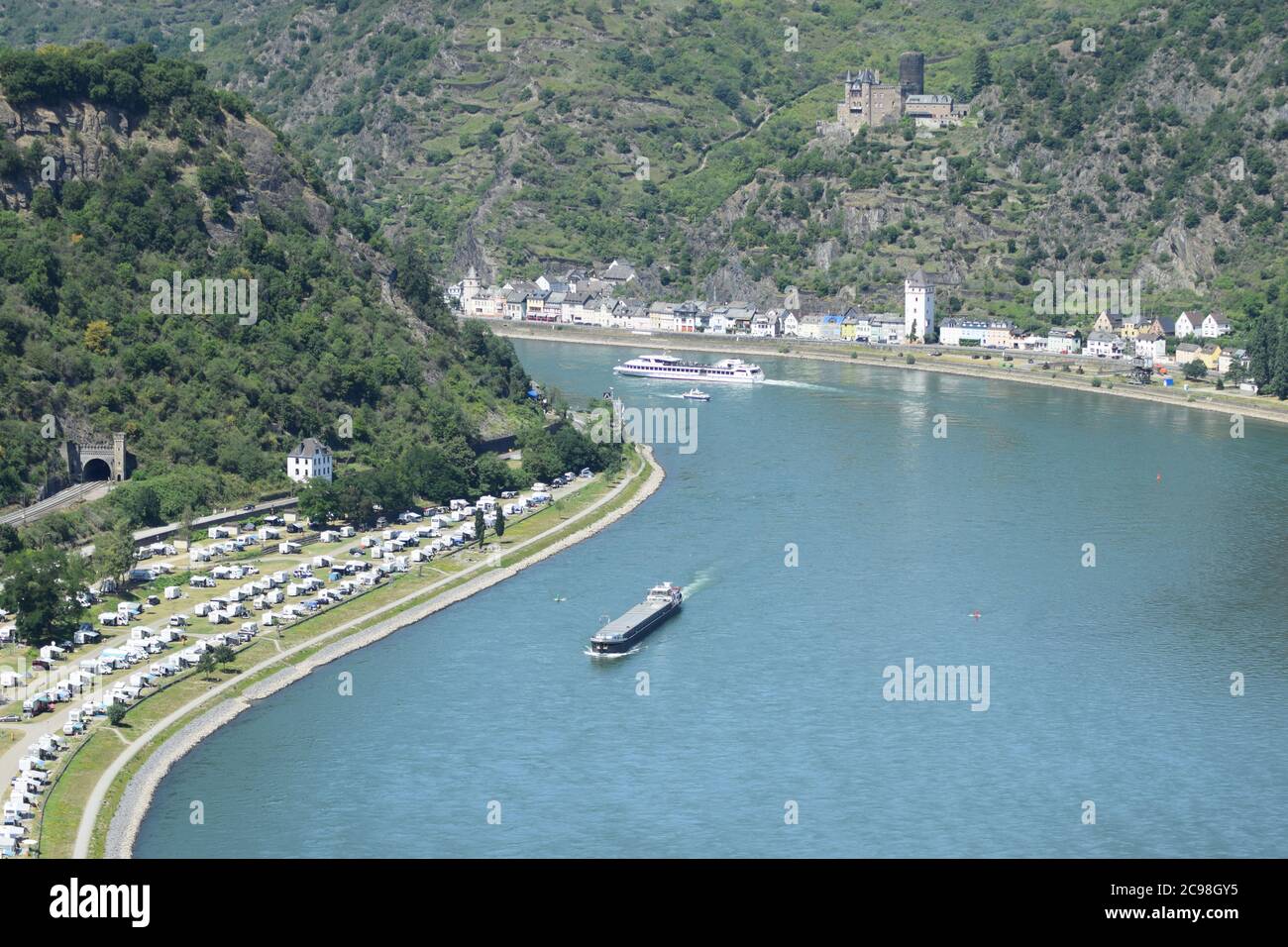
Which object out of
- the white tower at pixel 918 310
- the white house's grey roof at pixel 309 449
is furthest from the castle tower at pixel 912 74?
the white house's grey roof at pixel 309 449

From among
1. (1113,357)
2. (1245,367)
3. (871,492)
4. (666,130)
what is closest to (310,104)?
(666,130)

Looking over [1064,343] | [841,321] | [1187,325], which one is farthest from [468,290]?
[1187,325]

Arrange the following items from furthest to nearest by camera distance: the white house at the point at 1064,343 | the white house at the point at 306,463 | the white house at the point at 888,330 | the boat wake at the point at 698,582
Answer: the white house at the point at 888,330
the white house at the point at 1064,343
the white house at the point at 306,463
the boat wake at the point at 698,582

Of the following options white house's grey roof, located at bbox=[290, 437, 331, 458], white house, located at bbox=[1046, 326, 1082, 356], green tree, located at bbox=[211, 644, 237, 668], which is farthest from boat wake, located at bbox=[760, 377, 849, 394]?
green tree, located at bbox=[211, 644, 237, 668]

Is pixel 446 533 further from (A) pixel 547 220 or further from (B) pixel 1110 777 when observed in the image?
(A) pixel 547 220

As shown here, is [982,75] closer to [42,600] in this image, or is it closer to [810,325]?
[810,325]

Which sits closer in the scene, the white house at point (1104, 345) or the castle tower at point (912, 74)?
the white house at point (1104, 345)

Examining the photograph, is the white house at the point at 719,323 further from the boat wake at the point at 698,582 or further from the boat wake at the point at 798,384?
the boat wake at the point at 698,582
